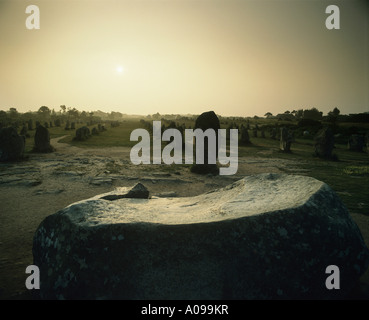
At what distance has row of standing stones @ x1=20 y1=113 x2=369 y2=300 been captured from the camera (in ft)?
9.44

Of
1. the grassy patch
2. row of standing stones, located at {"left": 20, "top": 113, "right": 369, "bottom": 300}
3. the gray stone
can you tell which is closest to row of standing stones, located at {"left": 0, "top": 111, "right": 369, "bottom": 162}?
the grassy patch

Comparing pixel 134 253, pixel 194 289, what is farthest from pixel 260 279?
pixel 134 253

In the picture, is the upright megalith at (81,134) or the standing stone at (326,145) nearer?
the standing stone at (326,145)

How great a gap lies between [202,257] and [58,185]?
32.7 ft

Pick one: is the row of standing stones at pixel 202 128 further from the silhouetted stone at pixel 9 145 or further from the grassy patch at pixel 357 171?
the grassy patch at pixel 357 171

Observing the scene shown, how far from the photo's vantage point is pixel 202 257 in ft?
9.54

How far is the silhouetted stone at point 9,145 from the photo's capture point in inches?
604

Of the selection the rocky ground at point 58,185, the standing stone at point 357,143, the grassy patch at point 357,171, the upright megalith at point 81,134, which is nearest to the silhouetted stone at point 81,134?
the upright megalith at point 81,134

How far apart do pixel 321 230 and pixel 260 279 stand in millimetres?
1049

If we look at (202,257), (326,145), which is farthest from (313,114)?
(202,257)

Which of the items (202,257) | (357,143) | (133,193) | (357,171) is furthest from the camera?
(357,143)

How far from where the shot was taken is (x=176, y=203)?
16.5 feet

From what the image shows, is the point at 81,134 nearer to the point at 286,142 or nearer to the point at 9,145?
the point at 9,145

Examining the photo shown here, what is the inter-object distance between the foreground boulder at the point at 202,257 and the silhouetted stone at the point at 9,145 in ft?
51.4
